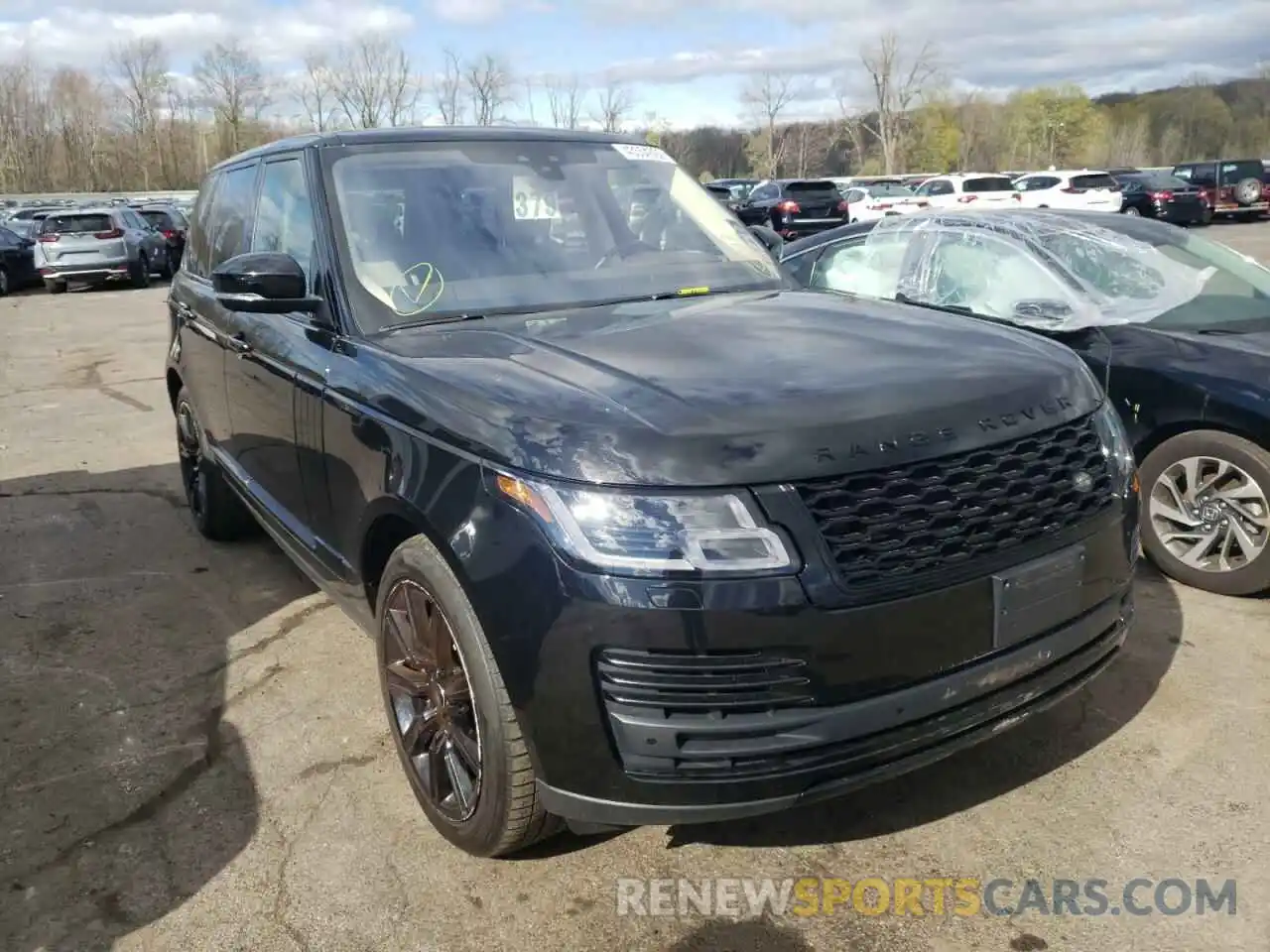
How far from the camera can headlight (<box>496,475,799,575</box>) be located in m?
2.18

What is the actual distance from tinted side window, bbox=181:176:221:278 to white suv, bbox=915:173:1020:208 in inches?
994

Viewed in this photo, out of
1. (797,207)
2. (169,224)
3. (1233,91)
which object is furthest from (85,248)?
(1233,91)

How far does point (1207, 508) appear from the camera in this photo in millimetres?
4348

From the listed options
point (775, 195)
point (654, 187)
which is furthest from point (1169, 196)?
point (654, 187)

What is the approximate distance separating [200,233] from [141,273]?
19.8 metres

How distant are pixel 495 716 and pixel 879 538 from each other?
97cm

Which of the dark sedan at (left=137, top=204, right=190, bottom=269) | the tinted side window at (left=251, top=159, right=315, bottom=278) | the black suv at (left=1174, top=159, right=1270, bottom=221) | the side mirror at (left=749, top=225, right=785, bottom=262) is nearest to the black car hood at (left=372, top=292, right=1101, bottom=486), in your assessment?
the tinted side window at (left=251, top=159, right=315, bottom=278)

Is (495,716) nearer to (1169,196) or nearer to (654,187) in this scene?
(654,187)

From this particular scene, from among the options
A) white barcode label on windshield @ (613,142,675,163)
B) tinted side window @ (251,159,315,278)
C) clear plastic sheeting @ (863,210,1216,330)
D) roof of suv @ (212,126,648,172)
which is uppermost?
roof of suv @ (212,126,648,172)

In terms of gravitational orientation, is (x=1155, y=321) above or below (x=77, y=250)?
below

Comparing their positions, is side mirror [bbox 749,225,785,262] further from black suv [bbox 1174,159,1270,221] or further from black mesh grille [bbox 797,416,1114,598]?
black suv [bbox 1174,159,1270,221]

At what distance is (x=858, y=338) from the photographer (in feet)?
9.50

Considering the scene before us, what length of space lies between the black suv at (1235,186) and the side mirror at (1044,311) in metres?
30.8

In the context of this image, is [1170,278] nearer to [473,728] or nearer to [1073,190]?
[473,728]
